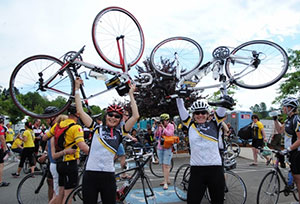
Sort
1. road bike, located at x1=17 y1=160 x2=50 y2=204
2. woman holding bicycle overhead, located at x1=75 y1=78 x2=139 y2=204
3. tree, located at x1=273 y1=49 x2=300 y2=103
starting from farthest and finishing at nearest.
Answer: tree, located at x1=273 y1=49 x2=300 y2=103, road bike, located at x1=17 y1=160 x2=50 y2=204, woman holding bicycle overhead, located at x1=75 y1=78 x2=139 y2=204

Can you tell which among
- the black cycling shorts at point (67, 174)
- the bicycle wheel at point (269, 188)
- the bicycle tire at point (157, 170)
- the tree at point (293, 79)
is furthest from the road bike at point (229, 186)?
the tree at point (293, 79)

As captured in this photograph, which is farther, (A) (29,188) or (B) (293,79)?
(B) (293,79)

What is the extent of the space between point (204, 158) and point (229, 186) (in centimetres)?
223

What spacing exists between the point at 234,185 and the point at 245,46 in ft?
8.98

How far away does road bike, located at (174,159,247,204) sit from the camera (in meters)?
4.52

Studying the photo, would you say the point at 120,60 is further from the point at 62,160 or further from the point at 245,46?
the point at 245,46

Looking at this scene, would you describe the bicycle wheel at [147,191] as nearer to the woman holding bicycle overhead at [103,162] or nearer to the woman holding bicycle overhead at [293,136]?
the woman holding bicycle overhead at [103,162]

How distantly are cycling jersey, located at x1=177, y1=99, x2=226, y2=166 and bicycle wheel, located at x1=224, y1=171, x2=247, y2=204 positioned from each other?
69.1 inches

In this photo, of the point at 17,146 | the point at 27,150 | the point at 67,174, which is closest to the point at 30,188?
the point at 67,174

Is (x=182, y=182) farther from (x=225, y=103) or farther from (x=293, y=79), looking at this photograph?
(x=293, y=79)

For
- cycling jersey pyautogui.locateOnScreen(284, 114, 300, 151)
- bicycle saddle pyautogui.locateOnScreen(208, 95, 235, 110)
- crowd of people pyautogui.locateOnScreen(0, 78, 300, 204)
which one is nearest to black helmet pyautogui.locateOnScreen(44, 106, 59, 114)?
crowd of people pyautogui.locateOnScreen(0, 78, 300, 204)

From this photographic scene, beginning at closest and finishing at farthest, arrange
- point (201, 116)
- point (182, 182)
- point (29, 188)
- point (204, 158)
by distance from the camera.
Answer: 1. point (204, 158)
2. point (201, 116)
3. point (29, 188)
4. point (182, 182)

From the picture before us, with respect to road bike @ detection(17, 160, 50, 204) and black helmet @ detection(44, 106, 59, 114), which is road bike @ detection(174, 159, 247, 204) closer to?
road bike @ detection(17, 160, 50, 204)

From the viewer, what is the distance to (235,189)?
15.4 feet
